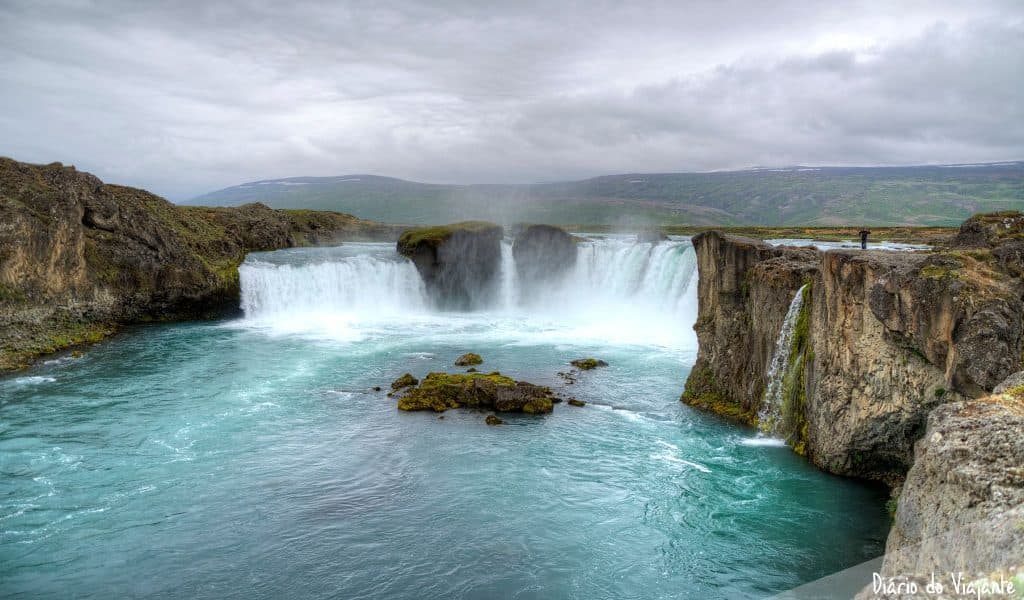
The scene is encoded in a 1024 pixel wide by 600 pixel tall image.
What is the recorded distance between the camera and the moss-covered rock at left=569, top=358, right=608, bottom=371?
2905 centimetres

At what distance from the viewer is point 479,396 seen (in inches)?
926

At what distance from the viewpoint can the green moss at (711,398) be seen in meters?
21.3

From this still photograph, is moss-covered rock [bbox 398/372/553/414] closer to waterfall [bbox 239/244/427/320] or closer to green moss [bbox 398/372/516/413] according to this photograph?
green moss [bbox 398/372/516/413]

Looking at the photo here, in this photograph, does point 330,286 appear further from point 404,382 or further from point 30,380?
point 404,382

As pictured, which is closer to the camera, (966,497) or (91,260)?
(966,497)

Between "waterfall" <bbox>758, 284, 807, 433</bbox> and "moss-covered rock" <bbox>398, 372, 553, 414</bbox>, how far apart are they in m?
7.16

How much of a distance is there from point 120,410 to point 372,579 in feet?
49.7

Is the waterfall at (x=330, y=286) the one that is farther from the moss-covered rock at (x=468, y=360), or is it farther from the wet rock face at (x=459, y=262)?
the moss-covered rock at (x=468, y=360)

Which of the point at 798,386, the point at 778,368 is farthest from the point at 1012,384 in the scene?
the point at 778,368

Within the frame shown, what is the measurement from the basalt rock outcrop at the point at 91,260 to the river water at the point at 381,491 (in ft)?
14.4

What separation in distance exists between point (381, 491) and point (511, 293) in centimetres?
3655

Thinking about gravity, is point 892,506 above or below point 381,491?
above

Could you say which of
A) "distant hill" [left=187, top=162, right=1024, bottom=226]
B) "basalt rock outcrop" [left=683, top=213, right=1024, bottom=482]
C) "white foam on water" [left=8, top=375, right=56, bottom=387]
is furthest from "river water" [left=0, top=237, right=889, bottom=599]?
"distant hill" [left=187, top=162, right=1024, bottom=226]

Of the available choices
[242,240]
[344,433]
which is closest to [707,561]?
[344,433]
